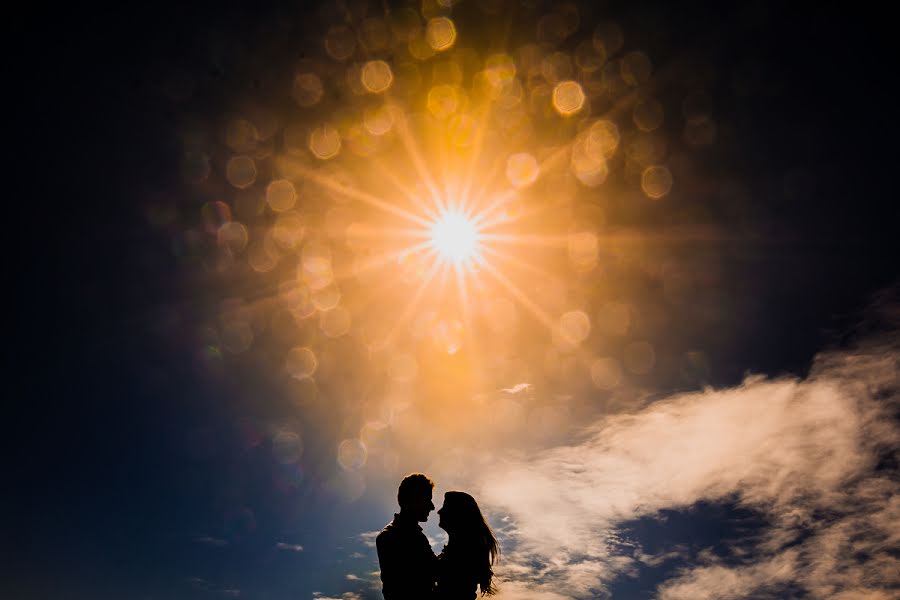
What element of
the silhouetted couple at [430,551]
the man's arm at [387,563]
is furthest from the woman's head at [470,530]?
the man's arm at [387,563]

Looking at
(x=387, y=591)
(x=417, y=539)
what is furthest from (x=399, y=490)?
(x=387, y=591)

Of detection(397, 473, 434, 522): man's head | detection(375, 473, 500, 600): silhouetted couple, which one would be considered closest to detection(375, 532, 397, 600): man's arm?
detection(375, 473, 500, 600): silhouetted couple

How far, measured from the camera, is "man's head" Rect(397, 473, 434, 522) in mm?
6223

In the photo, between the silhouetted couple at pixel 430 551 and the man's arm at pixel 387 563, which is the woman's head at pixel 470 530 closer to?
the silhouetted couple at pixel 430 551

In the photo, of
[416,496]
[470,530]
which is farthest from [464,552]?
[416,496]

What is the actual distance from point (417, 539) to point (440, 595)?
699 mm

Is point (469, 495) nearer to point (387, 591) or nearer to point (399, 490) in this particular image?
point (399, 490)

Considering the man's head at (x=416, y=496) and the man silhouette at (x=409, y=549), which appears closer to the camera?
the man silhouette at (x=409, y=549)

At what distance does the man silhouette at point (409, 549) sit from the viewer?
6027 mm

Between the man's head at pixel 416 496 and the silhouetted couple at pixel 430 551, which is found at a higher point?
the man's head at pixel 416 496

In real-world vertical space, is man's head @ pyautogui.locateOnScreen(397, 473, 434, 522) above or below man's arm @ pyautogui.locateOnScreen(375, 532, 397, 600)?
above

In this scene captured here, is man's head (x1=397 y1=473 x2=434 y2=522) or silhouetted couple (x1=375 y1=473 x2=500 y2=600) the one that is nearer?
silhouetted couple (x1=375 y1=473 x2=500 y2=600)

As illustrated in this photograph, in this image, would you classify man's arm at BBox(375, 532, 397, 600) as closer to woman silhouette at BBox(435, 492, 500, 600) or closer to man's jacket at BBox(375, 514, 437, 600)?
man's jacket at BBox(375, 514, 437, 600)

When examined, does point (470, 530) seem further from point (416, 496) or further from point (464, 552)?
point (416, 496)
